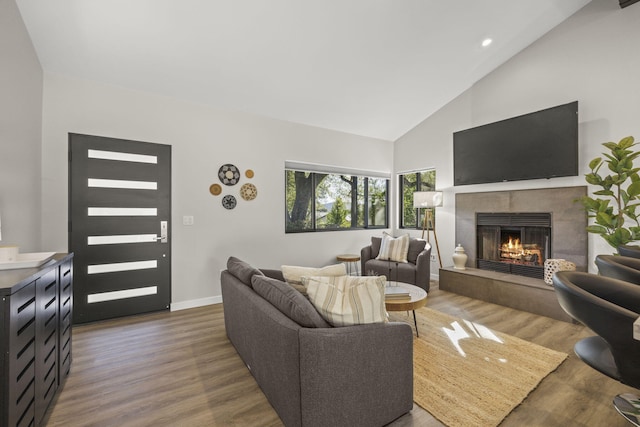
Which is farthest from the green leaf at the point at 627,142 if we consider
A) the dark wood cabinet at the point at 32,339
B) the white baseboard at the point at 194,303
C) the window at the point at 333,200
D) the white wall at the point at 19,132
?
the white wall at the point at 19,132

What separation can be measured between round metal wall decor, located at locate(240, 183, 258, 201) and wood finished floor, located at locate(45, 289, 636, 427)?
1.81 m

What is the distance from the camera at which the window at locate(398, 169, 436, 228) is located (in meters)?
5.43

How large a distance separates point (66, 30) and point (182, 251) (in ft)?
8.26

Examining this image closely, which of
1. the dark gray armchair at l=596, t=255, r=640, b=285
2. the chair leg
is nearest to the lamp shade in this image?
the dark gray armchair at l=596, t=255, r=640, b=285

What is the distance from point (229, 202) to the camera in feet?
13.5

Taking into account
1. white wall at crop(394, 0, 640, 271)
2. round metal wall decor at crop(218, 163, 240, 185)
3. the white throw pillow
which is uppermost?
white wall at crop(394, 0, 640, 271)

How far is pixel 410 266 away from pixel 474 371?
84.6 inches

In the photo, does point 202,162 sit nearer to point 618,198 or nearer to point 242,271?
point 242,271

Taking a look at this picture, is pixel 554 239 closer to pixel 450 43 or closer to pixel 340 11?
pixel 450 43

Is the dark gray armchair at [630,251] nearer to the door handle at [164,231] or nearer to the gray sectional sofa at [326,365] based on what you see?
the gray sectional sofa at [326,365]

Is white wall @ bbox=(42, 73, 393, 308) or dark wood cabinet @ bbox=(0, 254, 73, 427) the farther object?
white wall @ bbox=(42, 73, 393, 308)

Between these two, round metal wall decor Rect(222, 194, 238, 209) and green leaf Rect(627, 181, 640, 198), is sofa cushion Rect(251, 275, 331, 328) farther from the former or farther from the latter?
green leaf Rect(627, 181, 640, 198)

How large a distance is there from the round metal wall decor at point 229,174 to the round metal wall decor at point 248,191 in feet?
0.50

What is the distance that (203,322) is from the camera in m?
3.32
